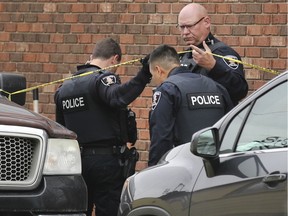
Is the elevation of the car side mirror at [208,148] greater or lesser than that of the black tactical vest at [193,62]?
lesser

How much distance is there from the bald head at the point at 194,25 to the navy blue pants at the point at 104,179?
45.7 inches

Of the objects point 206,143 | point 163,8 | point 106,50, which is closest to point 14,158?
point 206,143

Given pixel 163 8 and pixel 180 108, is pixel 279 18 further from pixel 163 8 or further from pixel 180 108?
pixel 180 108

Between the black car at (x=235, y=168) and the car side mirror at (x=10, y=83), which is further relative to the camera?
the car side mirror at (x=10, y=83)

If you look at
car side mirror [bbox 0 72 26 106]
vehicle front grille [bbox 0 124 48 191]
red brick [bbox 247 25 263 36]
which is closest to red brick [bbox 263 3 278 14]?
red brick [bbox 247 25 263 36]

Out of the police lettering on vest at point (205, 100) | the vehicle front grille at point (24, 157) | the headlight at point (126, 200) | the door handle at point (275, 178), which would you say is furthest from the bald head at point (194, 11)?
the door handle at point (275, 178)

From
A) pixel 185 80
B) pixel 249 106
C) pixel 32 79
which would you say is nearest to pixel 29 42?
pixel 32 79

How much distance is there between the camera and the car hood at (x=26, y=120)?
220 inches

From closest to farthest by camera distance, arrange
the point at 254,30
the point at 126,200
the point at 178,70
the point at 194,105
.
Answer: the point at 126,200
the point at 194,105
the point at 178,70
the point at 254,30

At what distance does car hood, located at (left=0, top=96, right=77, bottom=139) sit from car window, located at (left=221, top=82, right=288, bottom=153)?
1.17 meters

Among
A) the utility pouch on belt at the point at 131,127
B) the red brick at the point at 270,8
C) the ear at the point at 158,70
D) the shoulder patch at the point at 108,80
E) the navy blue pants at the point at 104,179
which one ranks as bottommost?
the navy blue pants at the point at 104,179

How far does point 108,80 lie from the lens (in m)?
7.43

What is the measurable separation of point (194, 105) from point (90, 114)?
133cm

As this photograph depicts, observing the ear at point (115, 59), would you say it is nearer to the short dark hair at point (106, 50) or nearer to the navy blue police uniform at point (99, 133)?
the short dark hair at point (106, 50)
